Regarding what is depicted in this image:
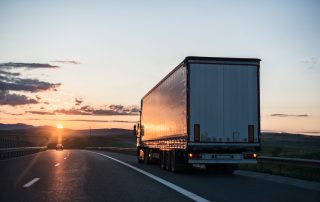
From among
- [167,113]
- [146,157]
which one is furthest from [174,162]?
[146,157]

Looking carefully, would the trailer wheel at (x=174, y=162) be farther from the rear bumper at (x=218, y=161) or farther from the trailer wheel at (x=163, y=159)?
the trailer wheel at (x=163, y=159)

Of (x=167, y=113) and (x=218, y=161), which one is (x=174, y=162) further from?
(x=167, y=113)

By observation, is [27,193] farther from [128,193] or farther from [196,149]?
[196,149]

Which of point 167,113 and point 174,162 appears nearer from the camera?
point 174,162

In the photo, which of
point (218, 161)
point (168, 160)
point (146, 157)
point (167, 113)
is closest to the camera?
point (218, 161)

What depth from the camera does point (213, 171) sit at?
1903 cm

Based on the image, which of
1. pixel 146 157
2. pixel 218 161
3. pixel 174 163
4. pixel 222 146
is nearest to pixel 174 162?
pixel 174 163

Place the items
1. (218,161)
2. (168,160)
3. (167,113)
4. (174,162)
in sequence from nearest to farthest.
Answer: (218,161), (174,162), (168,160), (167,113)

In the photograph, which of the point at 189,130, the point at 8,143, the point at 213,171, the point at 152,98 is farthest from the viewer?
the point at 8,143

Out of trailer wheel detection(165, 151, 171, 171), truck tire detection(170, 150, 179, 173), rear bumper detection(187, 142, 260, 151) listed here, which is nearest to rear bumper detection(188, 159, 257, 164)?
rear bumper detection(187, 142, 260, 151)

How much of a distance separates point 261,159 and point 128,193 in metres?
10.0

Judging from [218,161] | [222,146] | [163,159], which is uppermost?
[222,146]

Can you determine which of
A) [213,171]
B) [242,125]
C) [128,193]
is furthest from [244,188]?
[213,171]

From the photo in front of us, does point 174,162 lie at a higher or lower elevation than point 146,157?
higher
